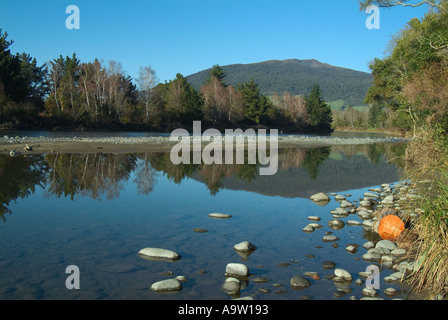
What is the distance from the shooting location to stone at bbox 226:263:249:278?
493cm

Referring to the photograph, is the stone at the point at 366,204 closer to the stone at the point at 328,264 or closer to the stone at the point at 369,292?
the stone at the point at 328,264

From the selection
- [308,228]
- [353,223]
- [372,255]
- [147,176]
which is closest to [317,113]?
[147,176]

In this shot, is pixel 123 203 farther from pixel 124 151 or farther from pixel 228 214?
pixel 124 151

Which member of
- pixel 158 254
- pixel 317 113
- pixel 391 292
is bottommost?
pixel 391 292

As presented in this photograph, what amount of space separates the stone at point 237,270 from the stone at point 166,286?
0.76 meters

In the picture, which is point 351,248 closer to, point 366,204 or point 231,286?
point 231,286

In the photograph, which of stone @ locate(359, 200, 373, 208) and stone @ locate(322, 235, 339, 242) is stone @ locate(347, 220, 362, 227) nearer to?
stone @ locate(322, 235, 339, 242)

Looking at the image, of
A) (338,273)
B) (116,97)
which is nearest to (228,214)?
(338,273)

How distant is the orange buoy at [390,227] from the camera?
21.3 feet

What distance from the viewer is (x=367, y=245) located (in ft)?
20.4

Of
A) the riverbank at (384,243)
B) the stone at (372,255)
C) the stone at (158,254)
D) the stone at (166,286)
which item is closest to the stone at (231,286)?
the stone at (166,286)

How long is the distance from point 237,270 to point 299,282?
84 centimetres

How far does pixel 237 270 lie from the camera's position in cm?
496

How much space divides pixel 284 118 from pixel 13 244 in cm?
8096
